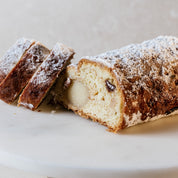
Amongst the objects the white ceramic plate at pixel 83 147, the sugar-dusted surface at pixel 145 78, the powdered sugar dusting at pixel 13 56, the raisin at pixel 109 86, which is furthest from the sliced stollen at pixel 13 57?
the raisin at pixel 109 86

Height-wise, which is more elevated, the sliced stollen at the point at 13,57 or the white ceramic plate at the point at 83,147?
the sliced stollen at the point at 13,57

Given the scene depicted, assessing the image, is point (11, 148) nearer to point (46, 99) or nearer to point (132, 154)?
point (132, 154)

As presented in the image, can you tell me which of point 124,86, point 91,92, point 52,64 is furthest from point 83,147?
point 52,64

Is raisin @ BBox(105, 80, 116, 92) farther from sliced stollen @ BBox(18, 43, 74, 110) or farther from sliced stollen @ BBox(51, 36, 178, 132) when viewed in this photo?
sliced stollen @ BBox(18, 43, 74, 110)

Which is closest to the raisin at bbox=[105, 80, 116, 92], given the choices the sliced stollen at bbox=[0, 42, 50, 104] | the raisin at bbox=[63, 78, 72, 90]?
the raisin at bbox=[63, 78, 72, 90]

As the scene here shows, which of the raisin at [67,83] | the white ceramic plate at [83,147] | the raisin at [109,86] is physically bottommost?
the white ceramic plate at [83,147]

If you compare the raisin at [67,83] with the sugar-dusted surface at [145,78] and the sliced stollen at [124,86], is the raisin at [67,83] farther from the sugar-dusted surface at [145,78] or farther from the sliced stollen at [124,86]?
the sugar-dusted surface at [145,78]
